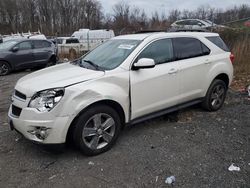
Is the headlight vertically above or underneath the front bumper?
above

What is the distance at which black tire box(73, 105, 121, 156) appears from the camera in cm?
357

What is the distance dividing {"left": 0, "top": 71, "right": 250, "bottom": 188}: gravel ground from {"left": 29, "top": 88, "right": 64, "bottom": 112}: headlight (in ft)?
2.64

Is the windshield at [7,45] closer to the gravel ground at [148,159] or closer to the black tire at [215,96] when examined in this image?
the gravel ground at [148,159]

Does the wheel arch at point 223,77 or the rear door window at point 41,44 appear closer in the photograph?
the wheel arch at point 223,77

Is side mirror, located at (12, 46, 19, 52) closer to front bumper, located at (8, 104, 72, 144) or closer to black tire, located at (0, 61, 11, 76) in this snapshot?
black tire, located at (0, 61, 11, 76)

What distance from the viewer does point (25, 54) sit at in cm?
1185

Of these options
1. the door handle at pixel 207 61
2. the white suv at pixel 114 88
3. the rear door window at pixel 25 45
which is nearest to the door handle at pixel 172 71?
the white suv at pixel 114 88

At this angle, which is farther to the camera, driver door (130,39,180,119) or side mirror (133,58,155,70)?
driver door (130,39,180,119)

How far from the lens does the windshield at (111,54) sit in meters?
4.15

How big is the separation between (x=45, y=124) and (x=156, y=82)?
1.84 m

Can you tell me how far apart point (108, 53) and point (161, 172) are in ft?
7.07

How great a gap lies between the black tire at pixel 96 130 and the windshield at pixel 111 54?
0.71 m

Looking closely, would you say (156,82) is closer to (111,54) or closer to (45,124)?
(111,54)

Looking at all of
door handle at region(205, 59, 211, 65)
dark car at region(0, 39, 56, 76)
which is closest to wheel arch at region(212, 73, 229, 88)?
door handle at region(205, 59, 211, 65)
